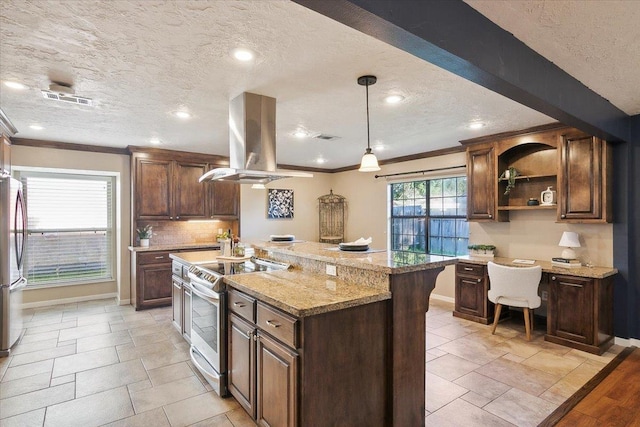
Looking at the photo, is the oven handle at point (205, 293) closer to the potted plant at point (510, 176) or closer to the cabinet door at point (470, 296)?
the cabinet door at point (470, 296)

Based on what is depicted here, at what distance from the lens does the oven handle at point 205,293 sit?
2.71m

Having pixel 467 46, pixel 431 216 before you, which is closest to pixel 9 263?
pixel 467 46

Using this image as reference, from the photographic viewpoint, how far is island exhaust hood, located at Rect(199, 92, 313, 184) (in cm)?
297

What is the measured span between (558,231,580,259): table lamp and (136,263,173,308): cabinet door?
537 cm

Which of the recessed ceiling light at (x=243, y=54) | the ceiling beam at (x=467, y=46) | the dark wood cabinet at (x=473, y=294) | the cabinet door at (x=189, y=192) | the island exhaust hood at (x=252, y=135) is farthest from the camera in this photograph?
the cabinet door at (x=189, y=192)

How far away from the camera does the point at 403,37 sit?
148 centimetres

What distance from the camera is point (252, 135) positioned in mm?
3037

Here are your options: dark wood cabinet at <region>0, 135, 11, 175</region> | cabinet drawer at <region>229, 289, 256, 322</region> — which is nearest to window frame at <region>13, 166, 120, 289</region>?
dark wood cabinet at <region>0, 135, 11, 175</region>

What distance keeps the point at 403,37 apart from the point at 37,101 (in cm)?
346

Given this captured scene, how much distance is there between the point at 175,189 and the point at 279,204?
210 cm

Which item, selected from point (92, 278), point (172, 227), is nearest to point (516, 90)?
point (172, 227)

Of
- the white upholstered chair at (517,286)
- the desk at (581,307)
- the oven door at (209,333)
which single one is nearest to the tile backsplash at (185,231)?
the oven door at (209,333)

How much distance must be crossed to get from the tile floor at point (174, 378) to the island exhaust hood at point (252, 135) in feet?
6.33

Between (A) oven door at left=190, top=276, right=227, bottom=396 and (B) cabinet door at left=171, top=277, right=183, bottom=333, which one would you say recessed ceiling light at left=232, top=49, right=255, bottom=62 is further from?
(B) cabinet door at left=171, top=277, right=183, bottom=333
